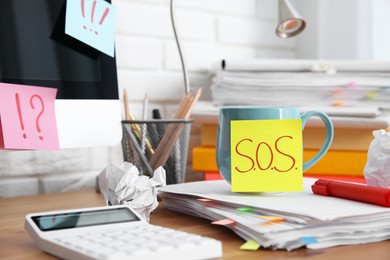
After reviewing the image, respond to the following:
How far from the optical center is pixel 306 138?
1.06 m

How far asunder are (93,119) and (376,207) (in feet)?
1.30

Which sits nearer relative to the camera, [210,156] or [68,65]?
[68,65]

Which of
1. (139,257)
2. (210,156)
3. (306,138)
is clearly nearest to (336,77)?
(306,138)

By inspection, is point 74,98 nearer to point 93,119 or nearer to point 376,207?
point 93,119

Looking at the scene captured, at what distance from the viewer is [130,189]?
2.35 feet

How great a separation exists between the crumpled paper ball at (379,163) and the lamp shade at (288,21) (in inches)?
10.5

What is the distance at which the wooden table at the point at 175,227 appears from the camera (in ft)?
1.82

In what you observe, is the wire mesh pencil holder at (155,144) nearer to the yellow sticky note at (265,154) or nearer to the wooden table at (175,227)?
the wooden table at (175,227)

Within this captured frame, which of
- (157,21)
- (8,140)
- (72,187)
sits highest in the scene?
(157,21)

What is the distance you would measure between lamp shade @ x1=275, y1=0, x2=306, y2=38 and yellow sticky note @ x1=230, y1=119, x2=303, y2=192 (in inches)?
10.4

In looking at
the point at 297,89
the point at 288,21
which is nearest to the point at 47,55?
the point at 288,21

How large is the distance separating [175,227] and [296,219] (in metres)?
0.17

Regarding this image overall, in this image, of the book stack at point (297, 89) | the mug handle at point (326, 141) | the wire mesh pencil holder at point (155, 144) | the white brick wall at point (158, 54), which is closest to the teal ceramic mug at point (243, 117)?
the mug handle at point (326, 141)

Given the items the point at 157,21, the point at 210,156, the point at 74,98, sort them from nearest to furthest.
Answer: the point at 74,98, the point at 210,156, the point at 157,21
